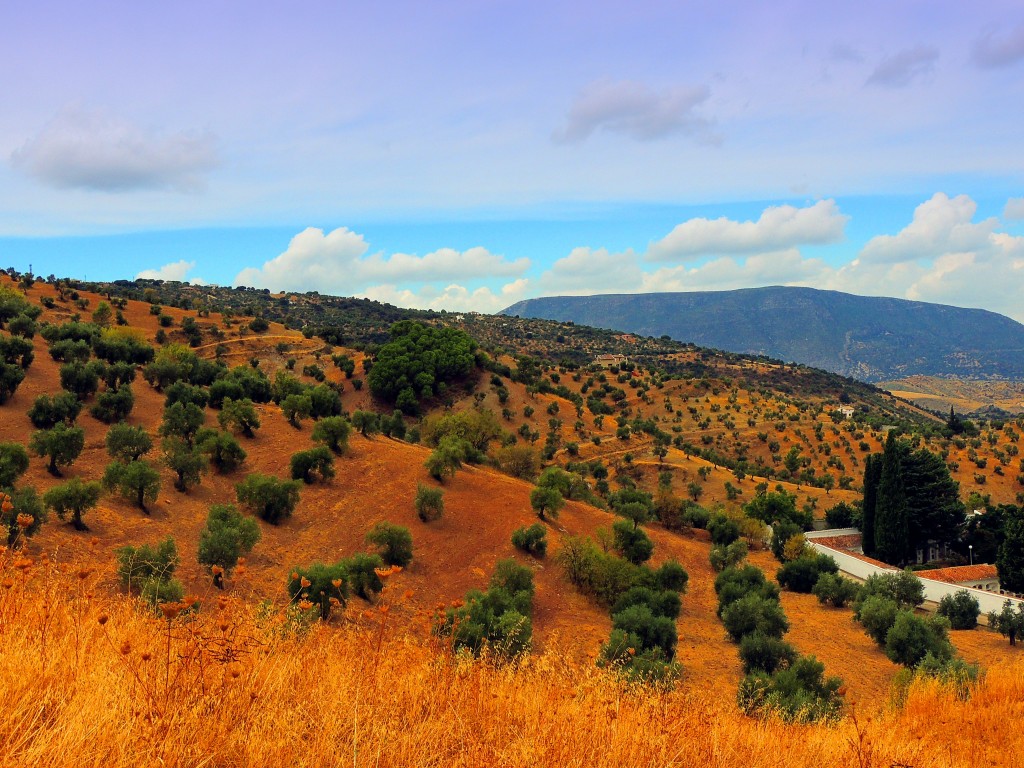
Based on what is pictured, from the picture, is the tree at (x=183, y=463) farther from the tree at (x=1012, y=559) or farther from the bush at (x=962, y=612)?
the tree at (x=1012, y=559)

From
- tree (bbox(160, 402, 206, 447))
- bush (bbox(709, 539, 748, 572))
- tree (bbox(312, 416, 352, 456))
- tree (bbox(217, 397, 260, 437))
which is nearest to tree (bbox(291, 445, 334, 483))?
tree (bbox(312, 416, 352, 456))

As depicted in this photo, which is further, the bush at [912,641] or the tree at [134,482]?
the tree at [134,482]

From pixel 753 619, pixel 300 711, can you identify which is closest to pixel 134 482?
pixel 300 711

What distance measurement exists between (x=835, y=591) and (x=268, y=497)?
25.2 m

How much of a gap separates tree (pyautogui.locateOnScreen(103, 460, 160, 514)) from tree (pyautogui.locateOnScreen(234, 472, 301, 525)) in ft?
10.9

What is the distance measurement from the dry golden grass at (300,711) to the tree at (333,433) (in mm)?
24506

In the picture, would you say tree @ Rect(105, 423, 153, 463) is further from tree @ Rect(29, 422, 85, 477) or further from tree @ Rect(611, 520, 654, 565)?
tree @ Rect(611, 520, 654, 565)

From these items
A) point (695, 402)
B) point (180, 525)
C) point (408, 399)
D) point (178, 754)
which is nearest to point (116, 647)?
point (178, 754)

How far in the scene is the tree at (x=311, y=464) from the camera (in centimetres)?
2896

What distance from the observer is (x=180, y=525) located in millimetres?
22906

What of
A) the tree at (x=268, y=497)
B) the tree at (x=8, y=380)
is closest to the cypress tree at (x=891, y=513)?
the tree at (x=268, y=497)

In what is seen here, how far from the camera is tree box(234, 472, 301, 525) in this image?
82.6ft

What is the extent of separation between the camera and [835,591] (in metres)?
28.4

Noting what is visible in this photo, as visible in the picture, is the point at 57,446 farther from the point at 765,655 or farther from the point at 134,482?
the point at 765,655
